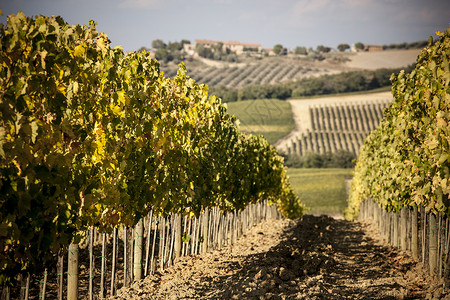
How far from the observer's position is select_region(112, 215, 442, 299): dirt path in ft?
22.2

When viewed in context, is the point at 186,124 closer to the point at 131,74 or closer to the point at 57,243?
the point at 131,74

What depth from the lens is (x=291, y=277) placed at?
25.2 ft

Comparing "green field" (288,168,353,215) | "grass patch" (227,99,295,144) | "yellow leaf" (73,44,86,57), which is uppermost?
"grass patch" (227,99,295,144)

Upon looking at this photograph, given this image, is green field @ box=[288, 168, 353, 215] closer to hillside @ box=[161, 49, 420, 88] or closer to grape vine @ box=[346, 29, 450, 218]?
grape vine @ box=[346, 29, 450, 218]

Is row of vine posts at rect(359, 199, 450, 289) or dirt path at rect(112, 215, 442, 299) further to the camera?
row of vine posts at rect(359, 199, 450, 289)

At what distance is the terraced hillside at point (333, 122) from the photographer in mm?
81062

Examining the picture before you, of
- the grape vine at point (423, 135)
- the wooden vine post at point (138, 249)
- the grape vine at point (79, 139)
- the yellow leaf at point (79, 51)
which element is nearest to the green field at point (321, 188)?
the grape vine at point (423, 135)

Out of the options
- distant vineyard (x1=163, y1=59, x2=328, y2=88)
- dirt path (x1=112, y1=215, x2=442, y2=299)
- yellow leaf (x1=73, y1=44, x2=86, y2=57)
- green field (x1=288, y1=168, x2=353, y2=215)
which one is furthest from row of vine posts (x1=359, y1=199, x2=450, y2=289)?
distant vineyard (x1=163, y1=59, x2=328, y2=88)

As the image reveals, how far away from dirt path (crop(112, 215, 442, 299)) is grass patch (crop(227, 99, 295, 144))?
7097 centimetres

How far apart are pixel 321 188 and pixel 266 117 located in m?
36.8

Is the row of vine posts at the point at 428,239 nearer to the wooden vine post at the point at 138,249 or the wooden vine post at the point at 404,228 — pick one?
the wooden vine post at the point at 404,228

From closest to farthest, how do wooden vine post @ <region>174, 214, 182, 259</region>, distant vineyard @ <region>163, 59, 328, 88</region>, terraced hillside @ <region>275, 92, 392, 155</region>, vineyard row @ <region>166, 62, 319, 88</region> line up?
wooden vine post @ <region>174, 214, 182, 259</region> → terraced hillside @ <region>275, 92, 392, 155</region> → vineyard row @ <region>166, 62, 319, 88</region> → distant vineyard @ <region>163, 59, 328, 88</region>

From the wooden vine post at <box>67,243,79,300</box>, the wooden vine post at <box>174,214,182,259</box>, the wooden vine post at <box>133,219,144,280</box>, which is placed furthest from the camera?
the wooden vine post at <box>174,214,182,259</box>

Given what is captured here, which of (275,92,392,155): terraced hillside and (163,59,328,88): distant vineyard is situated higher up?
(163,59,328,88): distant vineyard
